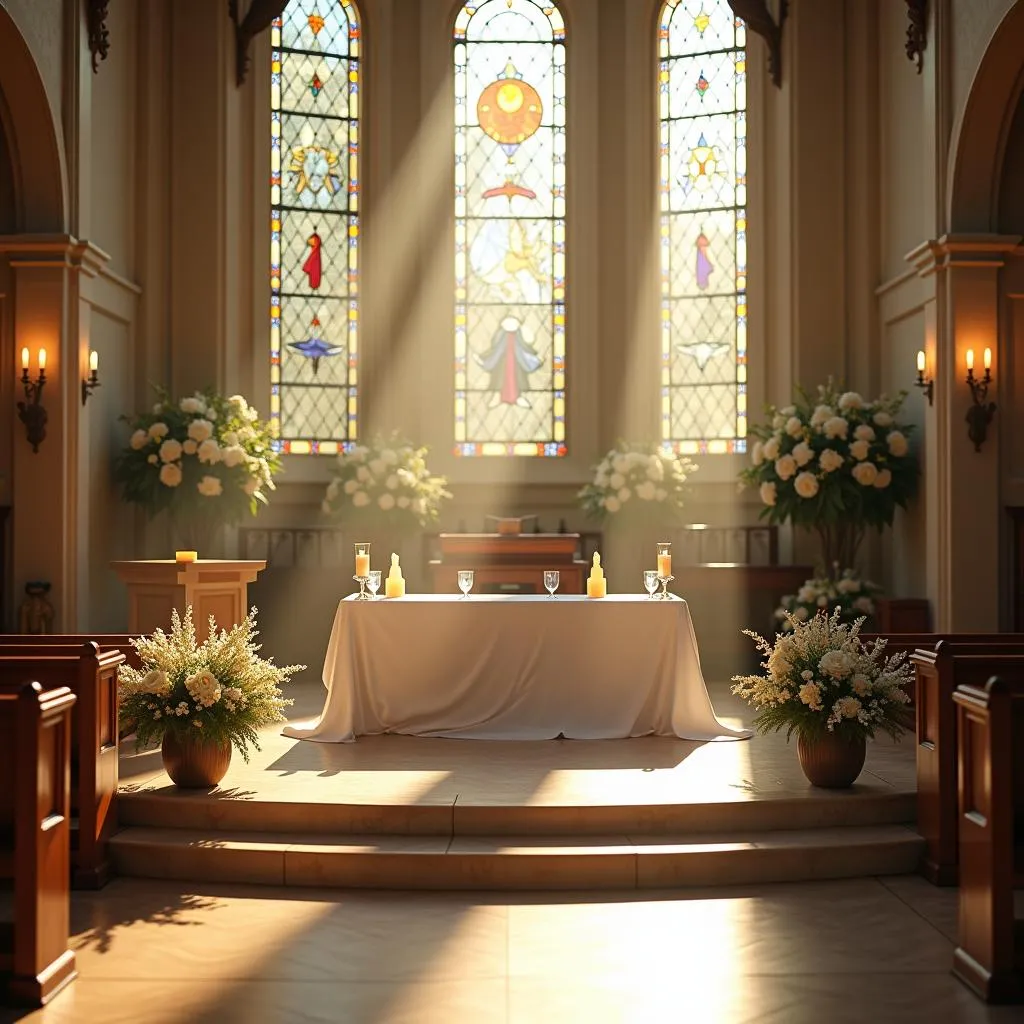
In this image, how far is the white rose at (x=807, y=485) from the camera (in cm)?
913

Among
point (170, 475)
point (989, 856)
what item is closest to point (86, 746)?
point (989, 856)

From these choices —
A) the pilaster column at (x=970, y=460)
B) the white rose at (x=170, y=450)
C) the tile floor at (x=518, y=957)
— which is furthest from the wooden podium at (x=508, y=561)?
the tile floor at (x=518, y=957)

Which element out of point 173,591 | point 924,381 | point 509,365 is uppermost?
point 509,365

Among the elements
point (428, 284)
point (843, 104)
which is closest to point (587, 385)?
point (428, 284)

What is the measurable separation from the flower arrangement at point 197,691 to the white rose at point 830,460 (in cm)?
492

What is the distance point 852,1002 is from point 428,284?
8.50 metres

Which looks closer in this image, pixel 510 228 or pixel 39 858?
pixel 39 858

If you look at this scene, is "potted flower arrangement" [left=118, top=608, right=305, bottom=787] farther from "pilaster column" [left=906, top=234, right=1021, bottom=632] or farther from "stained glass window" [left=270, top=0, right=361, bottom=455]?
"stained glass window" [left=270, top=0, right=361, bottom=455]

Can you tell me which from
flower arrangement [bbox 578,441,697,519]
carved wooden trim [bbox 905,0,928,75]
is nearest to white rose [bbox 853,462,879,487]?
flower arrangement [bbox 578,441,697,519]

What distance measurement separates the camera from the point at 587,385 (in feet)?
36.6

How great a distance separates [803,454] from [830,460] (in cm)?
24

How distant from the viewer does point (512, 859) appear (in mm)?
4902

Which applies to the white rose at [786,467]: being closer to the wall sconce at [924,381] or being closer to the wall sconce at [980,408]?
the wall sconce at [924,381]

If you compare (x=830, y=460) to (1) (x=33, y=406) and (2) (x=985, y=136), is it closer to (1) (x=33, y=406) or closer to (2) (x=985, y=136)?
(2) (x=985, y=136)
